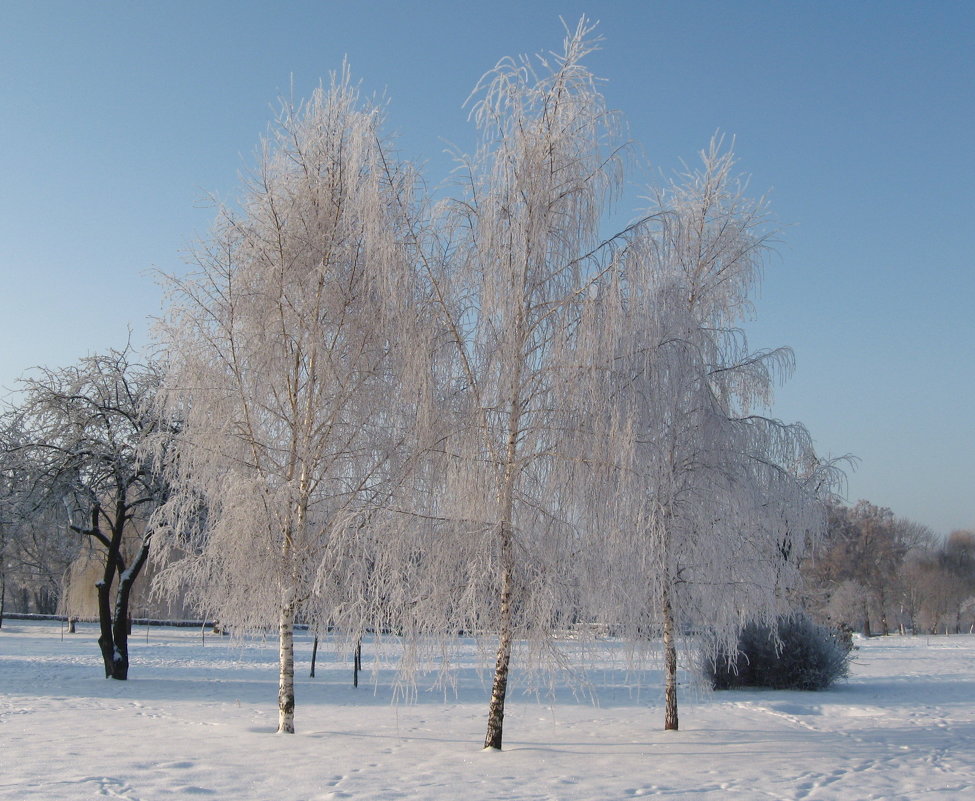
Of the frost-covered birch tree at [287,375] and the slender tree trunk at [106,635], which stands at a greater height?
the frost-covered birch tree at [287,375]

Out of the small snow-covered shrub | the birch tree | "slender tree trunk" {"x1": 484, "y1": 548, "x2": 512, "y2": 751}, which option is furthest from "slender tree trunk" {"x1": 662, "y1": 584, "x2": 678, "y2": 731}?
the birch tree

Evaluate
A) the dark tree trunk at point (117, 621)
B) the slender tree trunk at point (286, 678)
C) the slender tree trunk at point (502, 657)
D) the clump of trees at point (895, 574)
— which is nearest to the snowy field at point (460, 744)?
the slender tree trunk at point (286, 678)

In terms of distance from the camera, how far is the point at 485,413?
347 inches

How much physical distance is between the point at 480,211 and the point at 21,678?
49.8 ft

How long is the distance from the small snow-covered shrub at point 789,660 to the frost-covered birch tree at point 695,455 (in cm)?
663

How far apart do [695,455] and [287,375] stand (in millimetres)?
5291

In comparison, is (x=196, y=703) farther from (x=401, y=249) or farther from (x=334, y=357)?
(x=401, y=249)

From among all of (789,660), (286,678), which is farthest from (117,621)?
(789,660)

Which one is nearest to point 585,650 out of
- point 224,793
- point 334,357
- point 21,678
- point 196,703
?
point 224,793

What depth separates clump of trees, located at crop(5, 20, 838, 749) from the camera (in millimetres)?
8578

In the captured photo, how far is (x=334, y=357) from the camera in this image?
10.5 metres

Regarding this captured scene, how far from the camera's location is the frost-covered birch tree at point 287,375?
10195 mm

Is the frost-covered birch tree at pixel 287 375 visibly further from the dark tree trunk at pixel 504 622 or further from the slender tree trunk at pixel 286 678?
the dark tree trunk at pixel 504 622

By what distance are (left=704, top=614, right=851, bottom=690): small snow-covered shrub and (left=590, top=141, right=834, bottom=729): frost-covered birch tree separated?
663 cm
